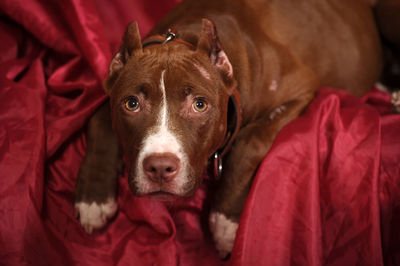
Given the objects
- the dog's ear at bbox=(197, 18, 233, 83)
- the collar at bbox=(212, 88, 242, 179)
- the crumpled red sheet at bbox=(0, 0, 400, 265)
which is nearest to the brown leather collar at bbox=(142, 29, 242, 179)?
the collar at bbox=(212, 88, 242, 179)

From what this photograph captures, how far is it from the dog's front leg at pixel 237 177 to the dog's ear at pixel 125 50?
887 mm

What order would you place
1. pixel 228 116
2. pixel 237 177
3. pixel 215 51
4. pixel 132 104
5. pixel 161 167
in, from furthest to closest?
pixel 228 116
pixel 237 177
pixel 215 51
pixel 132 104
pixel 161 167

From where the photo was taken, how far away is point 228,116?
241cm

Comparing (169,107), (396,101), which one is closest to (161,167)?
(169,107)

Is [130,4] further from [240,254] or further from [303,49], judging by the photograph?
[240,254]

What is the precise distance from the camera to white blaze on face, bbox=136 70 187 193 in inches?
72.4

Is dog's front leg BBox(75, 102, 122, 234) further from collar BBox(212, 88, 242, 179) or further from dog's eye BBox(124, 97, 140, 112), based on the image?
collar BBox(212, 88, 242, 179)

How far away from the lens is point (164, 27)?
2697mm

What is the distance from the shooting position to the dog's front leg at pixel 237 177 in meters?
2.21

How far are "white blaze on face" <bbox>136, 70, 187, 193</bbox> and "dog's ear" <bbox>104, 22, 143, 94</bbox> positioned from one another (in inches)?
19.5

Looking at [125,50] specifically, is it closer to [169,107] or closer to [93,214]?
[169,107]

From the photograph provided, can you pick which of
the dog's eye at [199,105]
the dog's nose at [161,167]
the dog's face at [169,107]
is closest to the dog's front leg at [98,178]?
the dog's face at [169,107]

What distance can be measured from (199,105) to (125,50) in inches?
23.0

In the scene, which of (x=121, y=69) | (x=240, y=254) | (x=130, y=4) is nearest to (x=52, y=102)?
(x=121, y=69)
